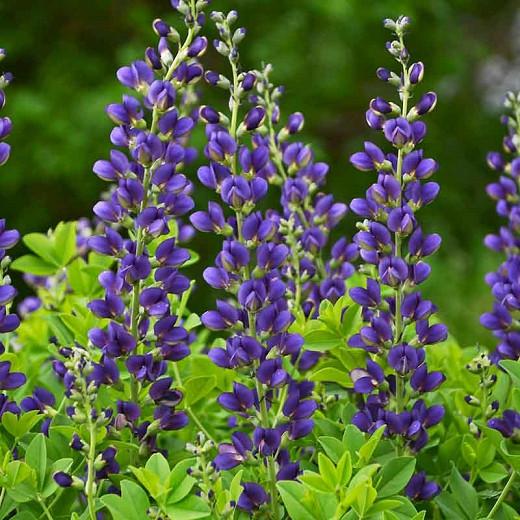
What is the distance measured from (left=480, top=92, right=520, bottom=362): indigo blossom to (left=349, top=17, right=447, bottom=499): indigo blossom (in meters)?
0.22

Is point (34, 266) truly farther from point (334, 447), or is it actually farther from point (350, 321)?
point (334, 447)

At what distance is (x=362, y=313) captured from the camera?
167 cm

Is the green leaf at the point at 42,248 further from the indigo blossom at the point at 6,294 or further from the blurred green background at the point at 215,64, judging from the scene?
the blurred green background at the point at 215,64

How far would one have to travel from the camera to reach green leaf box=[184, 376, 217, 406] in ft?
5.13

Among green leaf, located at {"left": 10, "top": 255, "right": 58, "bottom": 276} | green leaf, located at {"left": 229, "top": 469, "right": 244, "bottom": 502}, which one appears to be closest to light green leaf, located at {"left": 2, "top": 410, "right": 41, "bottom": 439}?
green leaf, located at {"left": 229, "top": 469, "right": 244, "bottom": 502}

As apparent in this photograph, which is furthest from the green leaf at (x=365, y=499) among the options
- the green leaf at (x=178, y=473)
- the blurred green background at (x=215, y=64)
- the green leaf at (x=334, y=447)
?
the blurred green background at (x=215, y=64)

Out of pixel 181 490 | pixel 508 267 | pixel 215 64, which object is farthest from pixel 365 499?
pixel 215 64

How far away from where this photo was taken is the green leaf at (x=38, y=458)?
4.39ft

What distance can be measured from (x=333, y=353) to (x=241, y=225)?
13.1 inches

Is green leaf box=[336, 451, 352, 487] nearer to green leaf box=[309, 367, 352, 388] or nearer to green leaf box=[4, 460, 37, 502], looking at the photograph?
green leaf box=[309, 367, 352, 388]

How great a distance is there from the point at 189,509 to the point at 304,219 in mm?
744

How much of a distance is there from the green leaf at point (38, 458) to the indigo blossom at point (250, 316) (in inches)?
9.4

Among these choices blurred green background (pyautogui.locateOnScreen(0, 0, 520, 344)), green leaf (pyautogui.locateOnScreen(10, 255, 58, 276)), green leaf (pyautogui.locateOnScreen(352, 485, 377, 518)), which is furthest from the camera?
blurred green background (pyautogui.locateOnScreen(0, 0, 520, 344))

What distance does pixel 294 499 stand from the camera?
48.4 inches
